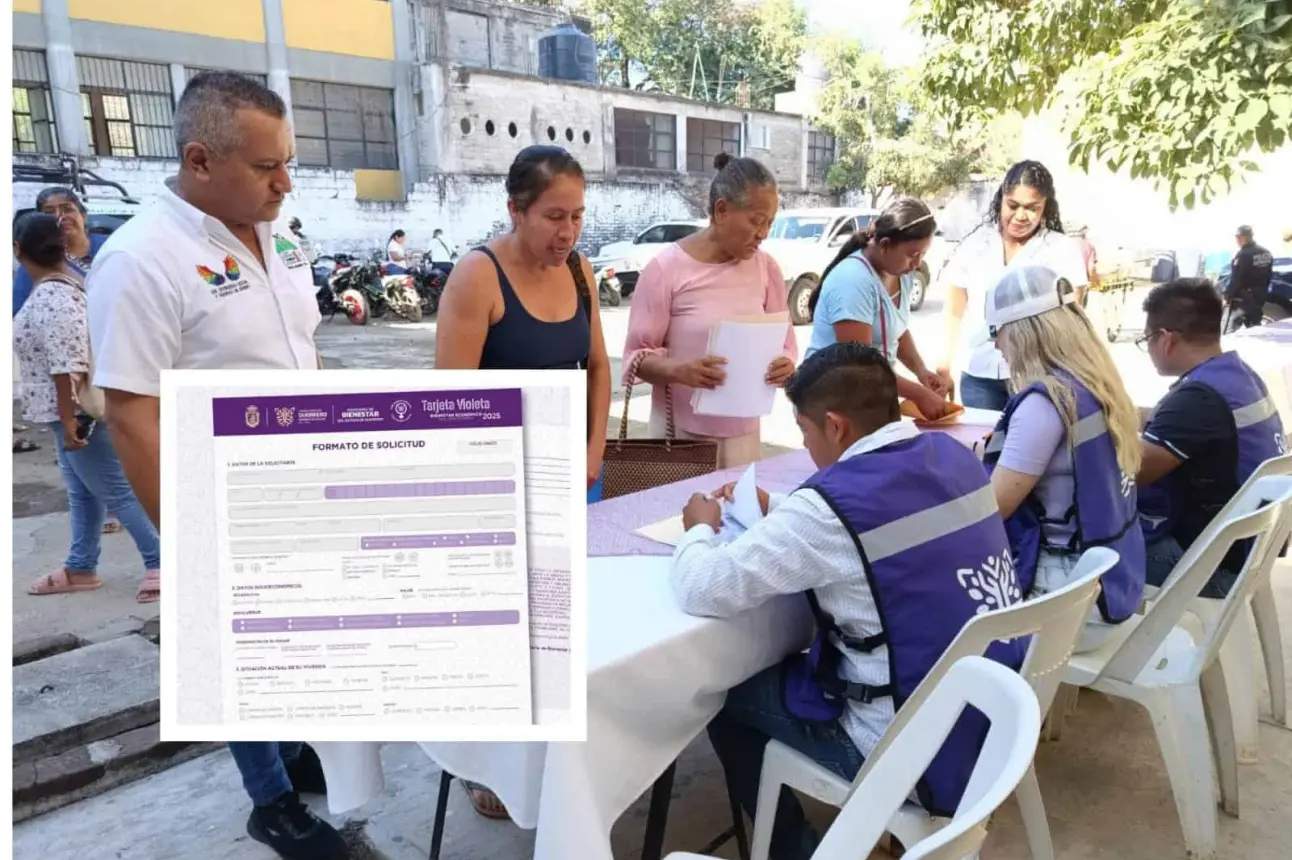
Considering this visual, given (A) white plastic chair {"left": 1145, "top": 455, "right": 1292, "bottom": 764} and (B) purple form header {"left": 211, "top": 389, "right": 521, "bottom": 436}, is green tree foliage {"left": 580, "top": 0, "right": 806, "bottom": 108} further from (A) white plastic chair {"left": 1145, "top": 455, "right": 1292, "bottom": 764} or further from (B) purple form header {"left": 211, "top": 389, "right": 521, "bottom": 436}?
(B) purple form header {"left": 211, "top": 389, "right": 521, "bottom": 436}

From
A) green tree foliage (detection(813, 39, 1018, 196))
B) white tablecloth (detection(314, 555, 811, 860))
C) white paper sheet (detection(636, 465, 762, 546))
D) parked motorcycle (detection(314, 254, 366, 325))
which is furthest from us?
green tree foliage (detection(813, 39, 1018, 196))

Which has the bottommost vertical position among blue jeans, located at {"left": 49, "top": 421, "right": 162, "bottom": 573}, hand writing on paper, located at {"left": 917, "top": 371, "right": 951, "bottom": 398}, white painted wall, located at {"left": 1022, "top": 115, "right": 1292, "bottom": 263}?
blue jeans, located at {"left": 49, "top": 421, "right": 162, "bottom": 573}

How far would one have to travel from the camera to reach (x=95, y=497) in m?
3.45

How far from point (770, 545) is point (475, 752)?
0.59m

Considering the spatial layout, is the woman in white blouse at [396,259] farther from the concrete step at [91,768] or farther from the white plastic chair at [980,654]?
the white plastic chair at [980,654]

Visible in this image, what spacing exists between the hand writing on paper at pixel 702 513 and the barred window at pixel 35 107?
13.8 m

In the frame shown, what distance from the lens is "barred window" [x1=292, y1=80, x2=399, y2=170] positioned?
15281 mm

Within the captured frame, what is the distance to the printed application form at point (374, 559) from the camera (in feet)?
2.38

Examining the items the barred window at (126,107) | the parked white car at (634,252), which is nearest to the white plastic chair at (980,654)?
the parked white car at (634,252)

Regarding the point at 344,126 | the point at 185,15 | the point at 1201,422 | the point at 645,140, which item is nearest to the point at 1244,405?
the point at 1201,422

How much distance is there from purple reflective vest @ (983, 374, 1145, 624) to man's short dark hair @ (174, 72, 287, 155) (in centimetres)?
161

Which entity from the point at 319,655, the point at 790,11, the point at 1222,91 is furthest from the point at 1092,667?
the point at 790,11

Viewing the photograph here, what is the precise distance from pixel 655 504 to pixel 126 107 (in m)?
14.4

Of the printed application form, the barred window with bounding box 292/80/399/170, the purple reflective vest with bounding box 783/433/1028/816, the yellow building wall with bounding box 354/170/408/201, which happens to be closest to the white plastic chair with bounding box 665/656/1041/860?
the purple reflective vest with bounding box 783/433/1028/816
